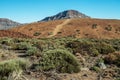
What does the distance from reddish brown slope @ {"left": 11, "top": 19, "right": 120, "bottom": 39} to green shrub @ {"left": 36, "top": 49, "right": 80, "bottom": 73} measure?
1400 inches

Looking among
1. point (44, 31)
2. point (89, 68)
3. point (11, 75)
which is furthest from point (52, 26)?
point (11, 75)

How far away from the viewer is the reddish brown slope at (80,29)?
166 ft

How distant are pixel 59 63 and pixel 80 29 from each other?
41666mm

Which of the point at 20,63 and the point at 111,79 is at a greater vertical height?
the point at 20,63

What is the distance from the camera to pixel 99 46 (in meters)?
21.2

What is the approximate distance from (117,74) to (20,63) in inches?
171

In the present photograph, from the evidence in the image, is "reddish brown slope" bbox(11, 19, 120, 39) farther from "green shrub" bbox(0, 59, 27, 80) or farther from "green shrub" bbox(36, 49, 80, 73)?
"green shrub" bbox(0, 59, 27, 80)

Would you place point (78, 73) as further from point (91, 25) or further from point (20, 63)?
point (91, 25)

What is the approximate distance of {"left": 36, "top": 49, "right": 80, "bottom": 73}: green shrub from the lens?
12469 mm

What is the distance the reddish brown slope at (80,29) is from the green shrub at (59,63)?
3557cm

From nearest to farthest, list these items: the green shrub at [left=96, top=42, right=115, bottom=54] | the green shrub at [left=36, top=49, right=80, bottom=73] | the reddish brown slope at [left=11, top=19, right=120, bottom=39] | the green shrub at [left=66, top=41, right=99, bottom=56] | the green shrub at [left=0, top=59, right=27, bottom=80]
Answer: the green shrub at [left=0, top=59, right=27, bottom=80], the green shrub at [left=36, top=49, right=80, bottom=73], the green shrub at [left=66, top=41, right=99, bottom=56], the green shrub at [left=96, top=42, right=115, bottom=54], the reddish brown slope at [left=11, top=19, right=120, bottom=39]

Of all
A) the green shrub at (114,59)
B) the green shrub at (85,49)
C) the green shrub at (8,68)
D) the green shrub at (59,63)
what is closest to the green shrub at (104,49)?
the green shrub at (85,49)

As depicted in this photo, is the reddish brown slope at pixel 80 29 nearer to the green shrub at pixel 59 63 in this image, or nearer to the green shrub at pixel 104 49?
the green shrub at pixel 104 49

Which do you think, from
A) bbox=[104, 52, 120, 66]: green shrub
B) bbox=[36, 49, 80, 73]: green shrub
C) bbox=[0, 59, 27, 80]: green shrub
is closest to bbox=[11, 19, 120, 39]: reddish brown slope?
bbox=[104, 52, 120, 66]: green shrub
